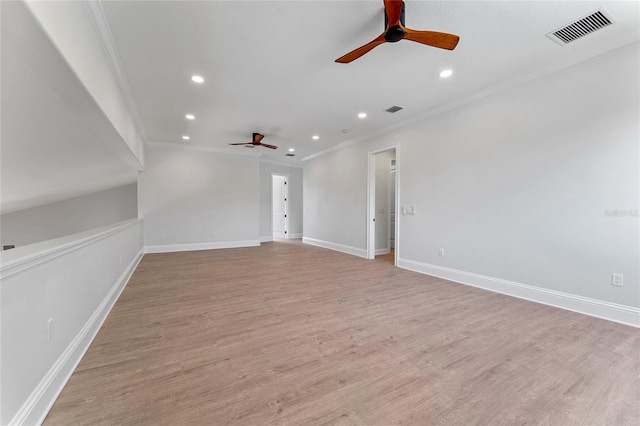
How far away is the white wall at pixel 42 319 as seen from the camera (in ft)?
3.67

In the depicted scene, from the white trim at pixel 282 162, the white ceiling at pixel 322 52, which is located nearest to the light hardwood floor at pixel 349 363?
the white ceiling at pixel 322 52

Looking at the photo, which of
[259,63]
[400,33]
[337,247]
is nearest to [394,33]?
[400,33]

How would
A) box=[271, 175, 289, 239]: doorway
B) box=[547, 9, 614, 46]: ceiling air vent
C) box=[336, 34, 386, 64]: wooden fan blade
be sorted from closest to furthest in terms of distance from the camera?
box=[336, 34, 386, 64]: wooden fan blade
box=[547, 9, 614, 46]: ceiling air vent
box=[271, 175, 289, 239]: doorway

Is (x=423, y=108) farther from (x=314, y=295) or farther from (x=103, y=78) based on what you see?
(x=103, y=78)

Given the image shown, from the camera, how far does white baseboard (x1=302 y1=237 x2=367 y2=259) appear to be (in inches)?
228

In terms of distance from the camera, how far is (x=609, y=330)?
7.65 ft

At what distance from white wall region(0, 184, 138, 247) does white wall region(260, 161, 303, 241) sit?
371cm

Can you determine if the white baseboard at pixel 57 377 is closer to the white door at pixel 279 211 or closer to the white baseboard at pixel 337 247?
the white baseboard at pixel 337 247

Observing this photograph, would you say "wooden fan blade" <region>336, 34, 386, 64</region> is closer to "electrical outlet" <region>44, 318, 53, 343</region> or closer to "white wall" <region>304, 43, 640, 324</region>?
"white wall" <region>304, 43, 640, 324</region>

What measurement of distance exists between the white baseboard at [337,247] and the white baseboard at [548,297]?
5.99 ft

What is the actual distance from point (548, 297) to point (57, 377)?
179 inches

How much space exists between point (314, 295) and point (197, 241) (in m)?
4.77

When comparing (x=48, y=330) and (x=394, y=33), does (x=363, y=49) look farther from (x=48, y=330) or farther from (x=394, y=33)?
(x=48, y=330)

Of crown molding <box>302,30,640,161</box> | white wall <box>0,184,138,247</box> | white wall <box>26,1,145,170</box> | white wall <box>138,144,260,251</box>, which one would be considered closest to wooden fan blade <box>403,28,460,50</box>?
crown molding <box>302,30,640,161</box>
